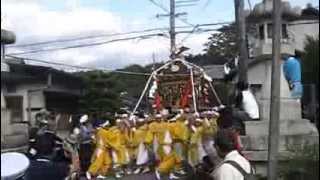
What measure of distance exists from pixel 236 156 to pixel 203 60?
117 ft

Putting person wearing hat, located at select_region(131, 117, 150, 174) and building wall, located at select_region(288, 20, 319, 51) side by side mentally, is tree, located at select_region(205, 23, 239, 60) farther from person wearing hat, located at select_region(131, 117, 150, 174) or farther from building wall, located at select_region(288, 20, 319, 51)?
person wearing hat, located at select_region(131, 117, 150, 174)

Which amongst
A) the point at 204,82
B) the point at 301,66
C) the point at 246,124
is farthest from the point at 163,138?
the point at 204,82

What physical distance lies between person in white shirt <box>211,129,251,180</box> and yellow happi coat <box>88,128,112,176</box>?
262 inches

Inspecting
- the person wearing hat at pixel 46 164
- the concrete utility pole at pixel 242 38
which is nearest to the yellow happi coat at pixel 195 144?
the person wearing hat at pixel 46 164

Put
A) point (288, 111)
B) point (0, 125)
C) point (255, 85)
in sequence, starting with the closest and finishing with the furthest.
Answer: point (0, 125) → point (288, 111) → point (255, 85)

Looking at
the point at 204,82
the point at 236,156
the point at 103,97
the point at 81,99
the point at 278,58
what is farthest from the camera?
the point at 103,97

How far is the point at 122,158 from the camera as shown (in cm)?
1151

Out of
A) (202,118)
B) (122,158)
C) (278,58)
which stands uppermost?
(278,58)

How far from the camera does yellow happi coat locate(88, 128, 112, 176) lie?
1145 cm

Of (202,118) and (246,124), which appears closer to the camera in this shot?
(246,124)

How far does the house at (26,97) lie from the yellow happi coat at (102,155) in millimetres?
1115

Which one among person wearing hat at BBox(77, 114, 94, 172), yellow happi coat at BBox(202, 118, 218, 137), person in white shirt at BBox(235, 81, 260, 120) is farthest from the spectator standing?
person wearing hat at BBox(77, 114, 94, 172)

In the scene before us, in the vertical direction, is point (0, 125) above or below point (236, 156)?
above

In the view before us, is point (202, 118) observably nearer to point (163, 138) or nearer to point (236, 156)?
point (163, 138)
